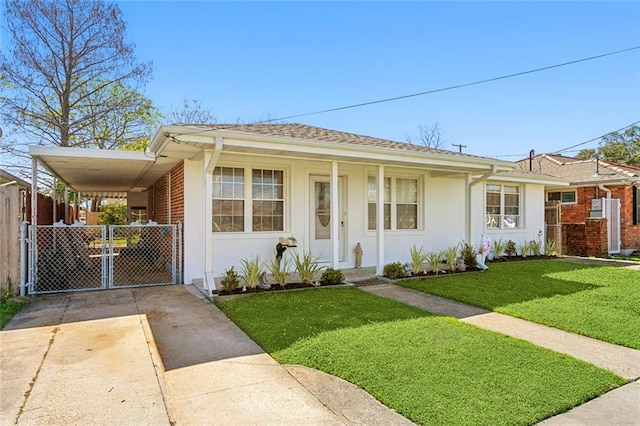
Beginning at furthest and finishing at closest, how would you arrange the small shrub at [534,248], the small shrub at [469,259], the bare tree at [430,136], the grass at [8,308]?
the bare tree at [430,136]
the small shrub at [534,248]
the small shrub at [469,259]
the grass at [8,308]

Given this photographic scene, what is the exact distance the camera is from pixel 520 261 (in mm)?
11555

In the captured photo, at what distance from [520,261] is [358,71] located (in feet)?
25.1

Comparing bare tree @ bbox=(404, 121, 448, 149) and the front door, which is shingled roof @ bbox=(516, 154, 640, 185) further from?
bare tree @ bbox=(404, 121, 448, 149)

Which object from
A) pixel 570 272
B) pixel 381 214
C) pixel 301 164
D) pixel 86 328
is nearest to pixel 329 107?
pixel 301 164

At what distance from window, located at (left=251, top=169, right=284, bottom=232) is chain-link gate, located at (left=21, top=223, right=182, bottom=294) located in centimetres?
174

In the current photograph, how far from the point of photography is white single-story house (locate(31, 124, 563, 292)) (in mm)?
6977

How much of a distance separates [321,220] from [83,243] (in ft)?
22.3

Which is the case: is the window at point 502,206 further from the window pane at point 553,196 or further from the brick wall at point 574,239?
the window pane at point 553,196

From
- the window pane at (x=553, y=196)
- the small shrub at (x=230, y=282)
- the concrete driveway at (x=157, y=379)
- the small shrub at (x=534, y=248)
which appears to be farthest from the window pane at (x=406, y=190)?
the window pane at (x=553, y=196)

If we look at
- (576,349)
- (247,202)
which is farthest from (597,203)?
(247,202)

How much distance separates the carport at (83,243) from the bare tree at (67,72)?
900 centimetres

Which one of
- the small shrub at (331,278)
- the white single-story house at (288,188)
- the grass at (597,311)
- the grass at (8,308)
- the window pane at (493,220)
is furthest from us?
the window pane at (493,220)

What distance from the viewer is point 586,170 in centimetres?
1728

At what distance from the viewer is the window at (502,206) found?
12461 mm
